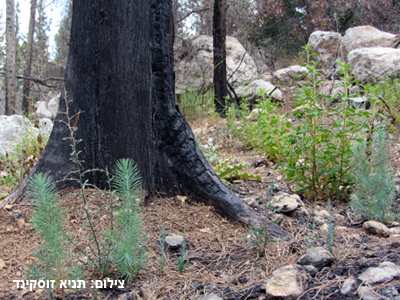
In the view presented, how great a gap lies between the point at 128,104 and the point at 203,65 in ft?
26.9

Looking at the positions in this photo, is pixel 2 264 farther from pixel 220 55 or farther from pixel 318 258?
pixel 220 55

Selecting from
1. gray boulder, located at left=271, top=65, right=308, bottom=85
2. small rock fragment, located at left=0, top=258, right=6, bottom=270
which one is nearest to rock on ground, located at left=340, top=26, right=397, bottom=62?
gray boulder, located at left=271, top=65, right=308, bottom=85

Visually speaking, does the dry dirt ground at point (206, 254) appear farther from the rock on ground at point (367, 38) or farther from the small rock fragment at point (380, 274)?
the rock on ground at point (367, 38)

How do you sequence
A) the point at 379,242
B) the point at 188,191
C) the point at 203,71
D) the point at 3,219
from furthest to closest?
1. the point at 203,71
2. the point at 188,191
3. the point at 3,219
4. the point at 379,242

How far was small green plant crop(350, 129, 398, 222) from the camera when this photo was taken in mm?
2055

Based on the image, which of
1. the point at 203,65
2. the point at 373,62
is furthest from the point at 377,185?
the point at 203,65

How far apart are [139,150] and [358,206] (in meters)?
1.53

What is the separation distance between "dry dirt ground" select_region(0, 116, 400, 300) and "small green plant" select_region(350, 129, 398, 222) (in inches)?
6.4

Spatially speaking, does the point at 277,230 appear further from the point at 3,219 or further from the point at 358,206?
the point at 3,219

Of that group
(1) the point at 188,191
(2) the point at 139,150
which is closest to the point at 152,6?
(2) the point at 139,150

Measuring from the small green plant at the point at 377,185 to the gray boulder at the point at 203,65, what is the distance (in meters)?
7.53

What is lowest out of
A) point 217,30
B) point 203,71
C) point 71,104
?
point 71,104

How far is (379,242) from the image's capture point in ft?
5.84

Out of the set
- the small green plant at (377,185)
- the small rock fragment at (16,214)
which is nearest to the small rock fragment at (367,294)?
the small green plant at (377,185)
